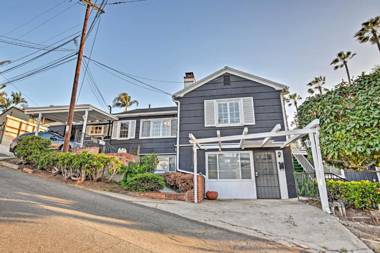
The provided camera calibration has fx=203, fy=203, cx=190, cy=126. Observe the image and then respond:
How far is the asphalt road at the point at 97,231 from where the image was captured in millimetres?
2697

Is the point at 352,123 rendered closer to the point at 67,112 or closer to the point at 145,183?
the point at 145,183

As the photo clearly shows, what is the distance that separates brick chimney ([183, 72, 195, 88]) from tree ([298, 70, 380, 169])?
23.2 feet

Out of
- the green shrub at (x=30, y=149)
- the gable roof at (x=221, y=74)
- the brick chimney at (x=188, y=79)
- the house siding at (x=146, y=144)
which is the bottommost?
the green shrub at (x=30, y=149)

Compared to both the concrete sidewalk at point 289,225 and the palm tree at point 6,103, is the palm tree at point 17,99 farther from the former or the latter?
the concrete sidewalk at point 289,225

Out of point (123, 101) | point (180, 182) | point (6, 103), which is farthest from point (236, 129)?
point (6, 103)

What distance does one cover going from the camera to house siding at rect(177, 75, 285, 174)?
10148mm

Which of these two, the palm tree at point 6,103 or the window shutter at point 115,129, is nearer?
the window shutter at point 115,129

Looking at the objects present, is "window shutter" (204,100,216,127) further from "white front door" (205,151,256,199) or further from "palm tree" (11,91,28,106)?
"palm tree" (11,91,28,106)

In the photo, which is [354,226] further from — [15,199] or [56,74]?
[56,74]

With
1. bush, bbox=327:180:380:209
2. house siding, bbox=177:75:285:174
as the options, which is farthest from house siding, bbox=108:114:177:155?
bush, bbox=327:180:380:209

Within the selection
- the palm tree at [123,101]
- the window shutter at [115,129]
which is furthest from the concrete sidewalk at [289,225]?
the palm tree at [123,101]

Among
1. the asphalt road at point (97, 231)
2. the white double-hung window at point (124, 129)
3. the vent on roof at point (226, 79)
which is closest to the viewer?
the asphalt road at point (97, 231)

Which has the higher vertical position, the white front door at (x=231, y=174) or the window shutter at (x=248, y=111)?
the window shutter at (x=248, y=111)

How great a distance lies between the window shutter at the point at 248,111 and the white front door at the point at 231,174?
156 centimetres
